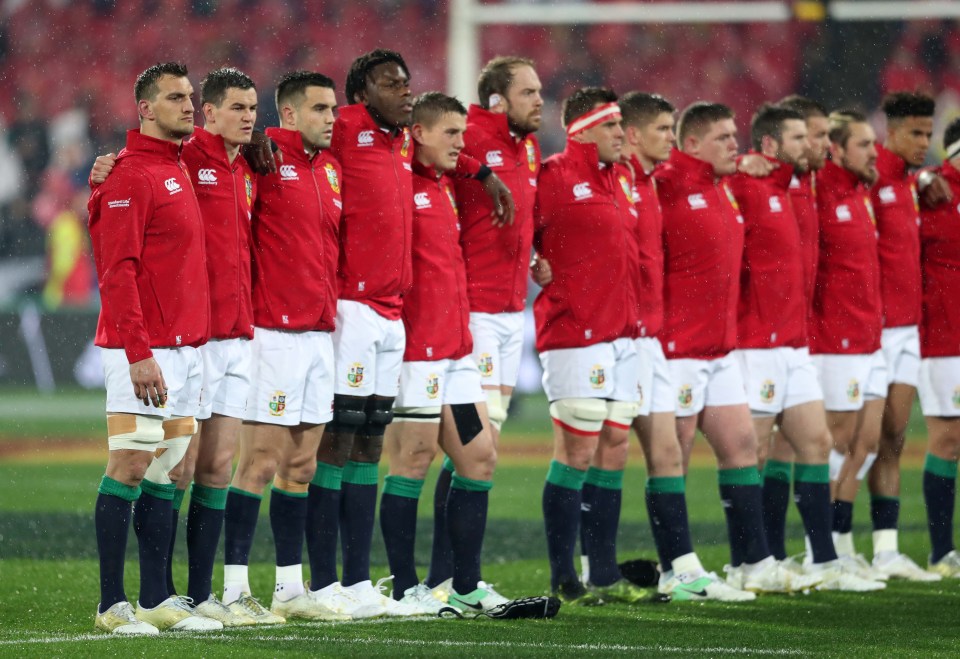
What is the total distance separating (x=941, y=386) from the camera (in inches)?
354

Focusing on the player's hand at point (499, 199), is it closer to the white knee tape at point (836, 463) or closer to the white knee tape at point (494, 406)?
the white knee tape at point (494, 406)

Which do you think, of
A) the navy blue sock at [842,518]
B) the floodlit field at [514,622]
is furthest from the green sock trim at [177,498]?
the navy blue sock at [842,518]

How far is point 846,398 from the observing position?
8562 millimetres

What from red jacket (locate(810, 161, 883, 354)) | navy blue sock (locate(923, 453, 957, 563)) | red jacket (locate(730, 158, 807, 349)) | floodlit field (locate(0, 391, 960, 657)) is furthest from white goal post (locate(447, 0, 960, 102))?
navy blue sock (locate(923, 453, 957, 563))

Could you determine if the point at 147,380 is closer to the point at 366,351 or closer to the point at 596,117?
the point at 366,351

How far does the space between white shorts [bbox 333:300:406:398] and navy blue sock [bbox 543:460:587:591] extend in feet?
3.62

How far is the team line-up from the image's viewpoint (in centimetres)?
628

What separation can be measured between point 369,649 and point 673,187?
3.44m

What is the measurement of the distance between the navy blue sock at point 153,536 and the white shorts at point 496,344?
1795 mm

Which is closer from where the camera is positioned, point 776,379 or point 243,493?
point 243,493

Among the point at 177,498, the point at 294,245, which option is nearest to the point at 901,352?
the point at 294,245

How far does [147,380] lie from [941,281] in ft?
16.7

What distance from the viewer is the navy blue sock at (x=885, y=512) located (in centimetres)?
878

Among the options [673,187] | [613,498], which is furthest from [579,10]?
[613,498]
